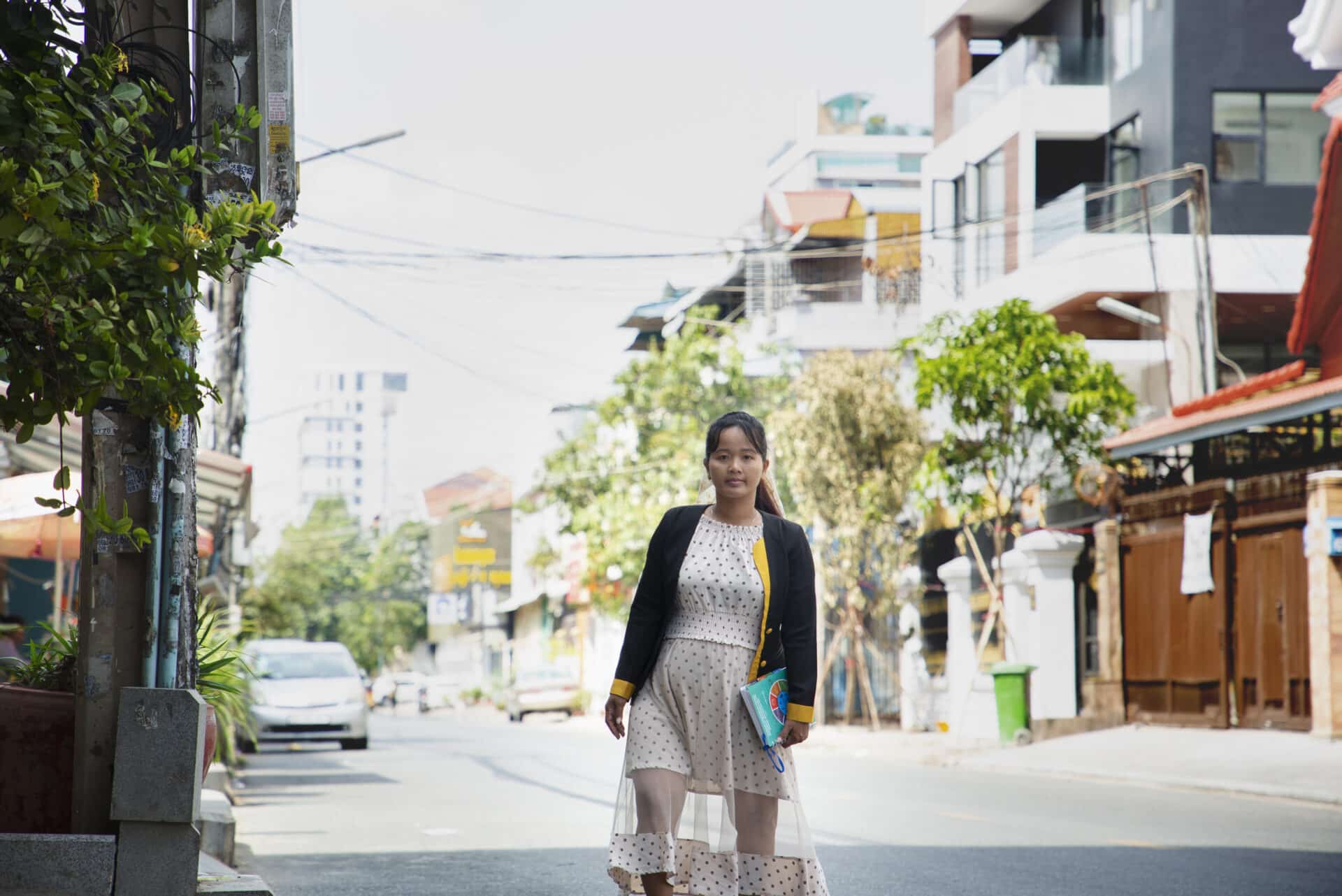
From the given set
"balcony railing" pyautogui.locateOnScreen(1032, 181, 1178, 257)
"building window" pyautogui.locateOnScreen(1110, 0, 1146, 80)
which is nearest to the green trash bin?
"balcony railing" pyautogui.locateOnScreen(1032, 181, 1178, 257)

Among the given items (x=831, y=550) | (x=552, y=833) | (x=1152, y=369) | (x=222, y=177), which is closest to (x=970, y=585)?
(x=831, y=550)

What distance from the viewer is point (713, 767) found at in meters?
5.56

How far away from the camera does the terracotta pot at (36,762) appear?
20.8 feet

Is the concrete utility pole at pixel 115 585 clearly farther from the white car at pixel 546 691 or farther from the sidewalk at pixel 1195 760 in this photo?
the white car at pixel 546 691

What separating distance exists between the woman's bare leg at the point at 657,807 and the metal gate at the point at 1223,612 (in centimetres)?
1552

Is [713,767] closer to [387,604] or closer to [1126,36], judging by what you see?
[1126,36]

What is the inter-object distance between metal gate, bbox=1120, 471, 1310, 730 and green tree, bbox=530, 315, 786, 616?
564 inches

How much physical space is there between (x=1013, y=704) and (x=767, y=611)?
717 inches

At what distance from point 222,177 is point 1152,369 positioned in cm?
2359

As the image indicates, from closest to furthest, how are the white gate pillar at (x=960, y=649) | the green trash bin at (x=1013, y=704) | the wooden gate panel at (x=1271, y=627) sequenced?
the wooden gate panel at (x=1271, y=627) < the green trash bin at (x=1013, y=704) < the white gate pillar at (x=960, y=649)

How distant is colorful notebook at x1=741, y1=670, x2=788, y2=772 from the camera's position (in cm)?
550

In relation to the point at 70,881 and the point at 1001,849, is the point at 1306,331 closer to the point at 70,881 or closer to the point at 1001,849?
the point at 1001,849

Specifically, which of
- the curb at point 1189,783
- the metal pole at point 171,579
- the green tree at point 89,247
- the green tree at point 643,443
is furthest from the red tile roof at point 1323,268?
the green tree at point 89,247

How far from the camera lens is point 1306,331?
75.3 ft
